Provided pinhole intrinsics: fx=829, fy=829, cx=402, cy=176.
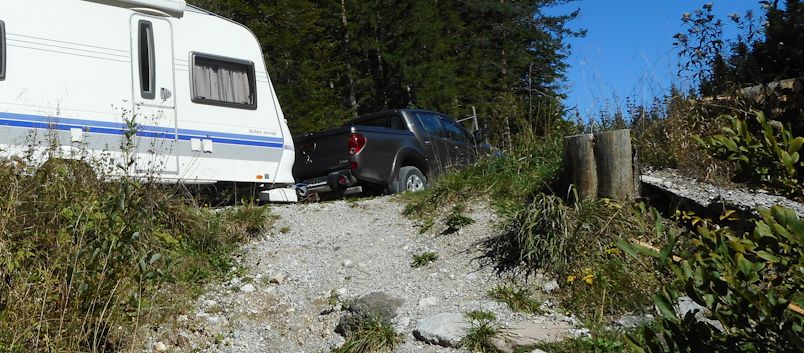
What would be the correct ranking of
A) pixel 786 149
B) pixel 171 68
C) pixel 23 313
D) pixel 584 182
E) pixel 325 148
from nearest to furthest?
1. pixel 786 149
2. pixel 23 313
3. pixel 584 182
4. pixel 171 68
5. pixel 325 148

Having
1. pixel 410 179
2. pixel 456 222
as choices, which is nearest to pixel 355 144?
pixel 410 179

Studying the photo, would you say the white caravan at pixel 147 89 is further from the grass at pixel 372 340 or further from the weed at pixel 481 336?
the weed at pixel 481 336

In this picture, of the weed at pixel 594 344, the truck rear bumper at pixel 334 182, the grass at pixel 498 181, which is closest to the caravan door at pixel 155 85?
the truck rear bumper at pixel 334 182

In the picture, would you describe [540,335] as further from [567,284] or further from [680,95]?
[680,95]

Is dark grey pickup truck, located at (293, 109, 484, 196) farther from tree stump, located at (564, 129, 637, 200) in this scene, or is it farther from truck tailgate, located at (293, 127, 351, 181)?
tree stump, located at (564, 129, 637, 200)

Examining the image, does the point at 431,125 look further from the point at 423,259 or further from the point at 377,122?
the point at 423,259

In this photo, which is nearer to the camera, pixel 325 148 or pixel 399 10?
pixel 325 148

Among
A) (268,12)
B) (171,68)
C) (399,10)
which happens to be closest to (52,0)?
(171,68)

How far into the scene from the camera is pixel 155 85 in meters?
9.48

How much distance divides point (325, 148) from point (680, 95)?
5124 mm

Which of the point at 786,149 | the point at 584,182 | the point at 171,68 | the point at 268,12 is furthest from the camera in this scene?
the point at 268,12

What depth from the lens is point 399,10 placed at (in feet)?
91.0

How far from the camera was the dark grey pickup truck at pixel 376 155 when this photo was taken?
1134 centimetres

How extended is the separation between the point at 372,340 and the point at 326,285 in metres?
1.37
